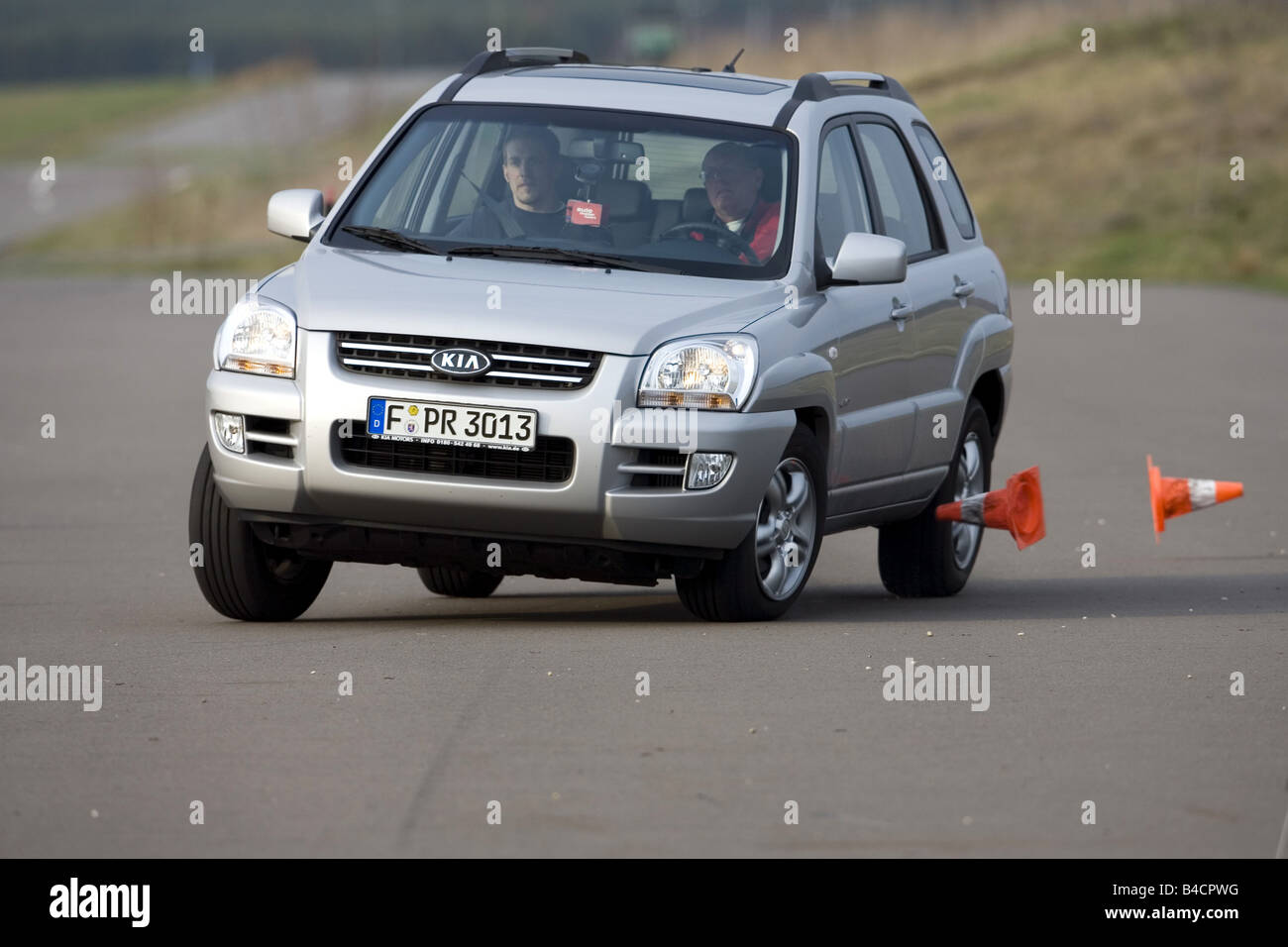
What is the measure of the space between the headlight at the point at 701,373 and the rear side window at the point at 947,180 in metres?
2.72

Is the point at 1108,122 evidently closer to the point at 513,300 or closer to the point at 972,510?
the point at 972,510

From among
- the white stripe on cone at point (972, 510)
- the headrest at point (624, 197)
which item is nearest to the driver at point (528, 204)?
the headrest at point (624, 197)

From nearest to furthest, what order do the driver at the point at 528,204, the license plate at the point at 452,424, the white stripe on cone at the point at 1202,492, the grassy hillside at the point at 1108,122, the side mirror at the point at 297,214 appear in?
the license plate at the point at 452,424, the driver at the point at 528,204, the side mirror at the point at 297,214, the white stripe on cone at the point at 1202,492, the grassy hillside at the point at 1108,122

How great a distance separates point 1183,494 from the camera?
9.91 metres

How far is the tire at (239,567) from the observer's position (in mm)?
8805

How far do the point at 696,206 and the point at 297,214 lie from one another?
5.08ft

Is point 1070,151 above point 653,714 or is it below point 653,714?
above

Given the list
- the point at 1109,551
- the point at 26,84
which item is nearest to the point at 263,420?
the point at 1109,551

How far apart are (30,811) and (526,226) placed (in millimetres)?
3745

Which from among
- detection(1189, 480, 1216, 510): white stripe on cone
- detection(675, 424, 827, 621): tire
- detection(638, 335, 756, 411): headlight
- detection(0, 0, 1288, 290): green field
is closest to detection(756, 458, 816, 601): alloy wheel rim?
detection(675, 424, 827, 621): tire

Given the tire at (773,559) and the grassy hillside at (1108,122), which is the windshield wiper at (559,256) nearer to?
the tire at (773,559)

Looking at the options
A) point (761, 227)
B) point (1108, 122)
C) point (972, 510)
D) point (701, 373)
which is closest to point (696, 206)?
point (761, 227)

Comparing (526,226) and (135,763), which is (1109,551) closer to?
(526,226)
